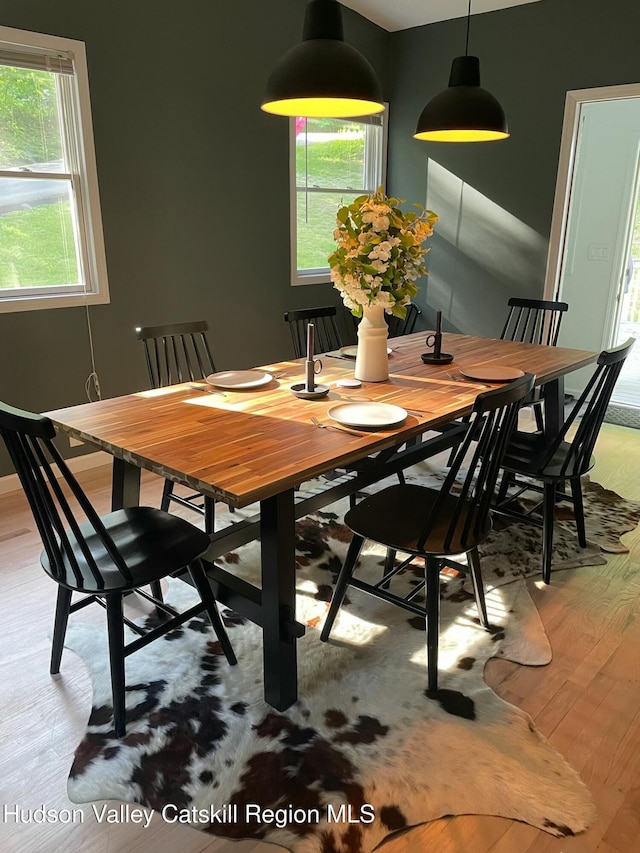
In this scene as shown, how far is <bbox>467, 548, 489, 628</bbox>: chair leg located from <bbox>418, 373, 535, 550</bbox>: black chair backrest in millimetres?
151

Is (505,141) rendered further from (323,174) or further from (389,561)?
(389,561)

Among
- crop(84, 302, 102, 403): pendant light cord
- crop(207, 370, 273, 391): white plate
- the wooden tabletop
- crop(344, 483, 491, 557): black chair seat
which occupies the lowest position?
crop(344, 483, 491, 557): black chair seat

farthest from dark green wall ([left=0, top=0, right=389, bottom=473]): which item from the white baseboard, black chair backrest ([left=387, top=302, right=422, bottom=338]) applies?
black chair backrest ([left=387, top=302, right=422, bottom=338])

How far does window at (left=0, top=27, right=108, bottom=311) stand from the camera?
3.27 m

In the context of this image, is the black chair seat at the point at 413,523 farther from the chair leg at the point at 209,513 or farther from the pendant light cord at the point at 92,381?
the pendant light cord at the point at 92,381

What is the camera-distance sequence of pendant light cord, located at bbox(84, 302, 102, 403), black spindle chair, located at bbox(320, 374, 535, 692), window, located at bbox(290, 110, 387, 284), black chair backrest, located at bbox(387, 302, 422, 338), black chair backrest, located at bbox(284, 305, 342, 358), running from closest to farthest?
black spindle chair, located at bbox(320, 374, 535, 692), black chair backrest, located at bbox(284, 305, 342, 358), pendant light cord, located at bbox(84, 302, 102, 403), window, located at bbox(290, 110, 387, 284), black chair backrest, located at bbox(387, 302, 422, 338)

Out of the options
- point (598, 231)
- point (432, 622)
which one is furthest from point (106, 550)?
point (598, 231)

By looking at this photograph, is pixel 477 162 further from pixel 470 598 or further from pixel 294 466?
pixel 294 466

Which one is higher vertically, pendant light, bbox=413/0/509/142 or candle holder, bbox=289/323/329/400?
pendant light, bbox=413/0/509/142

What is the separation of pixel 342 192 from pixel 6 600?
12.9 feet

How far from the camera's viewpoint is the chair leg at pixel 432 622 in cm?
206

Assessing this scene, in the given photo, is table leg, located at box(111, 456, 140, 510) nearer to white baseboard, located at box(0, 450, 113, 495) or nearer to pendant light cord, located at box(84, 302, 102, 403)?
white baseboard, located at box(0, 450, 113, 495)

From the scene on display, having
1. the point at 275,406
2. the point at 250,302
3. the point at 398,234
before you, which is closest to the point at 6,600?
the point at 275,406

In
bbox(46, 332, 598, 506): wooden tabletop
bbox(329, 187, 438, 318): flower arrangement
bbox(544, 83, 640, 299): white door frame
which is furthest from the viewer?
bbox(544, 83, 640, 299): white door frame
